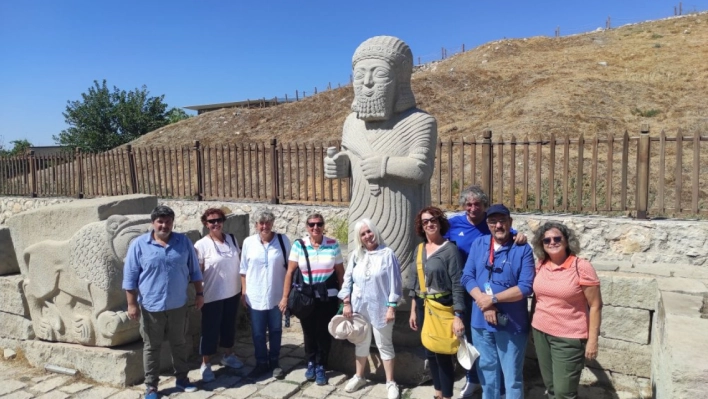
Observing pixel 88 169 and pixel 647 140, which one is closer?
pixel 647 140

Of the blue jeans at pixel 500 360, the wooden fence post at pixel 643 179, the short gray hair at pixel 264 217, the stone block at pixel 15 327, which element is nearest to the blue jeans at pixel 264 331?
the short gray hair at pixel 264 217

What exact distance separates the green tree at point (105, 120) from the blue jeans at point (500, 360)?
25.1 m

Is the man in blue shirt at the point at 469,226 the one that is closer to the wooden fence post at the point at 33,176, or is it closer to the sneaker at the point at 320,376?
the sneaker at the point at 320,376

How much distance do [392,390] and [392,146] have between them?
187 cm

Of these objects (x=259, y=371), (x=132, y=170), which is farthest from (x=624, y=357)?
(x=132, y=170)

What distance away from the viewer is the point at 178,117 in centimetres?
3716

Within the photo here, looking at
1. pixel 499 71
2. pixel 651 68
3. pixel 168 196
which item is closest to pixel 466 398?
pixel 168 196

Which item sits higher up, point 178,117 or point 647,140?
point 178,117

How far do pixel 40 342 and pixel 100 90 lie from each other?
23.5 metres

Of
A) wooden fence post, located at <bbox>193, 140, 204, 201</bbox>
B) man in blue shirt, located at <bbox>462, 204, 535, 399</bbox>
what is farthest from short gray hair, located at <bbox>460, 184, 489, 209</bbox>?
wooden fence post, located at <bbox>193, 140, 204, 201</bbox>

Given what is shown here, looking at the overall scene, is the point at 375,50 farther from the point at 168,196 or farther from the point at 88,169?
the point at 88,169

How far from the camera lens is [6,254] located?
4961mm

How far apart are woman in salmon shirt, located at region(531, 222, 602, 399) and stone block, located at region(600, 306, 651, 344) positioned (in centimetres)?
95

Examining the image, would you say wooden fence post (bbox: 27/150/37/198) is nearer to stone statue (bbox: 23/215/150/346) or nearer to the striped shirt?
stone statue (bbox: 23/215/150/346)
